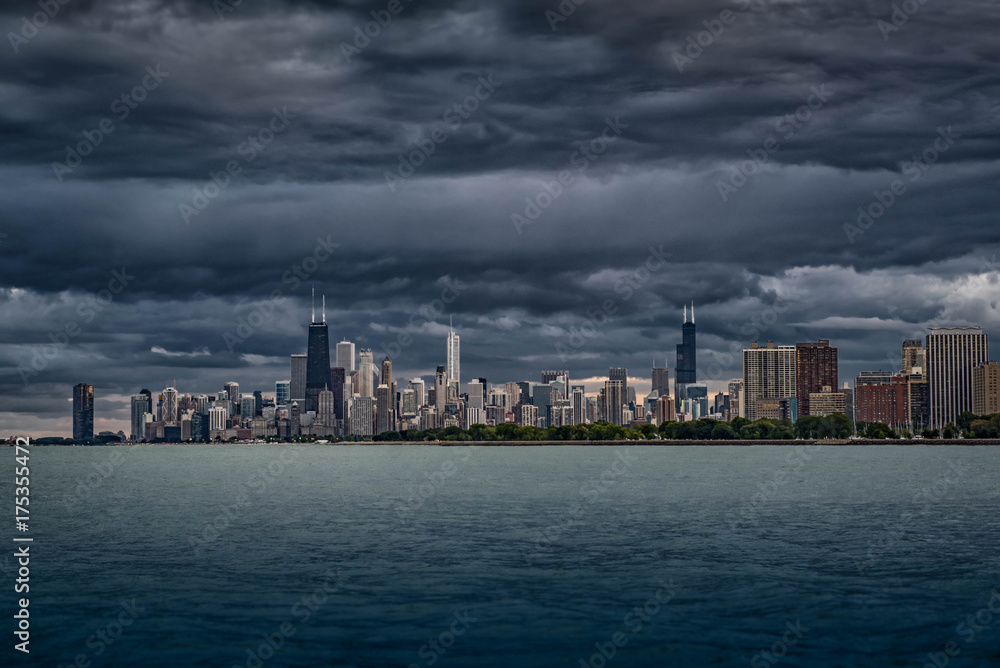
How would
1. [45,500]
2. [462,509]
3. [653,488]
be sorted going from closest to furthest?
[462,509] → [45,500] → [653,488]

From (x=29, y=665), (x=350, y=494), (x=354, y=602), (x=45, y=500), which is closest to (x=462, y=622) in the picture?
(x=354, y=602)

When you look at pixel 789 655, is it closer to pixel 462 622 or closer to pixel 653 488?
pixel 462 622

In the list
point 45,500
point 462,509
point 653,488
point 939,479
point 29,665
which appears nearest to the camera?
point 29,665

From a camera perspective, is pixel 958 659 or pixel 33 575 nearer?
pixel 958 659

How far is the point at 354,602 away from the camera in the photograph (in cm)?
4659

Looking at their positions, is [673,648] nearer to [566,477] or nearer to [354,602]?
[354,602]

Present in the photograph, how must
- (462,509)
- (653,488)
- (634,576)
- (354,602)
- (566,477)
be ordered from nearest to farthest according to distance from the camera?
(354,602), (634,576), (462,509), (653,488), (566,477)

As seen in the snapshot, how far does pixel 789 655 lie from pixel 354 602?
20.3m

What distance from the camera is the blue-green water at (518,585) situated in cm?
3838

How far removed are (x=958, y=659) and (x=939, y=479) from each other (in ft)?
394

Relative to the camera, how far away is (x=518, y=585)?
165 feet

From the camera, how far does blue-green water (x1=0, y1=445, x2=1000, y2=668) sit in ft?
126

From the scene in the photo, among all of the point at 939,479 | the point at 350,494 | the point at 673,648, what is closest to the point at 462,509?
the point at 350,494

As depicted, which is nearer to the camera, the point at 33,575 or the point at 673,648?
the point at 673,648
